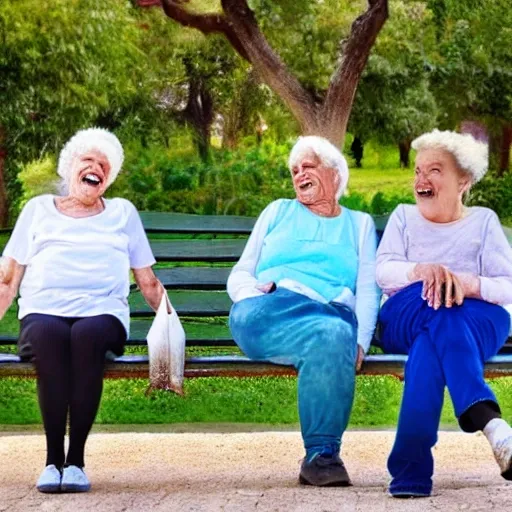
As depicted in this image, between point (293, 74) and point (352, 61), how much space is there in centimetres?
45

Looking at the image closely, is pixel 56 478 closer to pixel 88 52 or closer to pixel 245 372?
pixel 245 372

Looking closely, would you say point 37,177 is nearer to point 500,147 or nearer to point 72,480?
point 500,147

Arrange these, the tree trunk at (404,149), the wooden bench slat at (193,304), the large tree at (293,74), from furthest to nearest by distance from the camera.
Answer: the tree trunk at (404,149)
the large tree at (293,74)
the wooden bench slat at (193,304)

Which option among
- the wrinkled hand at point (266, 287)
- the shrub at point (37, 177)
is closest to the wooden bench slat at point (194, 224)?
the wrinkled hand at point (266, 287)

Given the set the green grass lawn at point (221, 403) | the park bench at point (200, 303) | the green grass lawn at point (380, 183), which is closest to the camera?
the park bench at point (200, 303)

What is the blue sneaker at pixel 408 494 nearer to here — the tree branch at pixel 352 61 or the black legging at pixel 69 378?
the black legging at pixel 69 378

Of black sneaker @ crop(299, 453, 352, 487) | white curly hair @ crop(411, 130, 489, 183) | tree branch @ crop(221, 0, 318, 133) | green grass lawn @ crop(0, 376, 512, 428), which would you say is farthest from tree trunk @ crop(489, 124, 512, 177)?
A: black sneaker @ crop(299, 453, 352, 487)

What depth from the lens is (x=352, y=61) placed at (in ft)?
29.3

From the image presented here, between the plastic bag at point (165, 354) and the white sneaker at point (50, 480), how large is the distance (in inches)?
15.3

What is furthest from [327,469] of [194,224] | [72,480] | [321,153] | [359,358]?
[194,224]

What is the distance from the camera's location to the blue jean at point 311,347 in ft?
12.9

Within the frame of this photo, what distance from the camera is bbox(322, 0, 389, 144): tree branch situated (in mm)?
8898

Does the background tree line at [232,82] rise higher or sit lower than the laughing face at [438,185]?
higher

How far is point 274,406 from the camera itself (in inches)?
291
